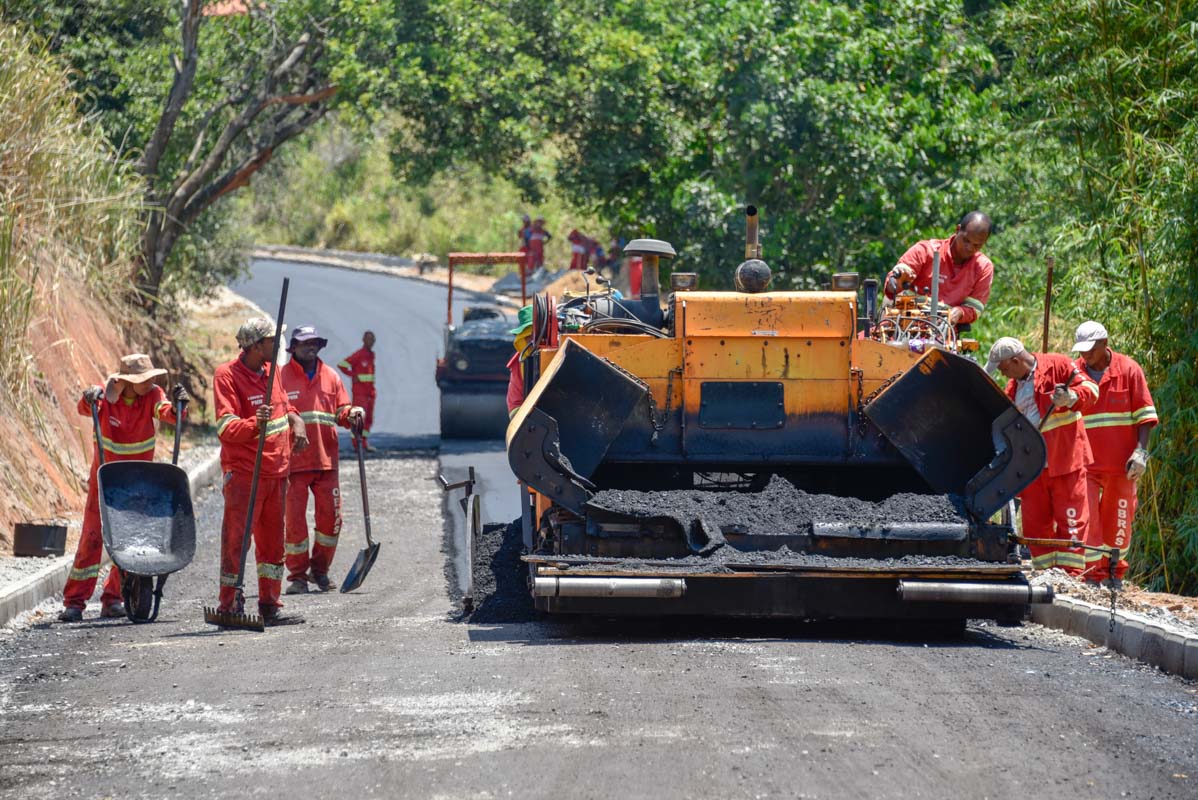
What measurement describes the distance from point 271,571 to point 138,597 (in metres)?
0.79

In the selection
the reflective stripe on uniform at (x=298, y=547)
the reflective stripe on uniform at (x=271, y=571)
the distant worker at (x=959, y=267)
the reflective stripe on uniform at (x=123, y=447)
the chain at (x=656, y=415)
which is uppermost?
the distant worker at (x=959, y=267)

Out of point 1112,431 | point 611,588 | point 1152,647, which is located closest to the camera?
point 1152,647

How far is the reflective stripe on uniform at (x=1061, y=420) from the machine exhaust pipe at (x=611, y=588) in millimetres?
2942

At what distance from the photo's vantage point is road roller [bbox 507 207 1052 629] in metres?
7.93

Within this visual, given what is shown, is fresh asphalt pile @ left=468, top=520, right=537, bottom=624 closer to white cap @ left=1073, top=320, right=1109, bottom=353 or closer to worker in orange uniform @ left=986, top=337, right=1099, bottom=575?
worker in orange uniform @ left=986, top=337, right=1099, bottom=575

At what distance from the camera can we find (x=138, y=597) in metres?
9.28

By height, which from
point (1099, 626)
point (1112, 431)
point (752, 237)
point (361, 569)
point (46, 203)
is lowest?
point (361, 569)

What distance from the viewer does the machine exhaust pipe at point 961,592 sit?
25.4 feet

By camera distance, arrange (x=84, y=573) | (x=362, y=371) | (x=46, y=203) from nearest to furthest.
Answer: (x=84, y=573)
(x=46, y=203)
(x=362, y=371)

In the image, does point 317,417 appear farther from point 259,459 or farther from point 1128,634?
point 1128,634

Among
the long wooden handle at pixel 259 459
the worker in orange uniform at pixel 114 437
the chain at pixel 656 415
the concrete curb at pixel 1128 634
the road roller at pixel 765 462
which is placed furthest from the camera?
the worker in orange uniform at pixel 114 437

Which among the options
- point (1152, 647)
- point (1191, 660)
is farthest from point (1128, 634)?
point (1191, 660)

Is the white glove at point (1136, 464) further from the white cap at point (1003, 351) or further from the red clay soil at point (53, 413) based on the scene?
the red clay soil at point (53, 413)

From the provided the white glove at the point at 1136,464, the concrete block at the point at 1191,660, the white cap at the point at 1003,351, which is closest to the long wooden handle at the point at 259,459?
the white cap at the point at 1003,351
